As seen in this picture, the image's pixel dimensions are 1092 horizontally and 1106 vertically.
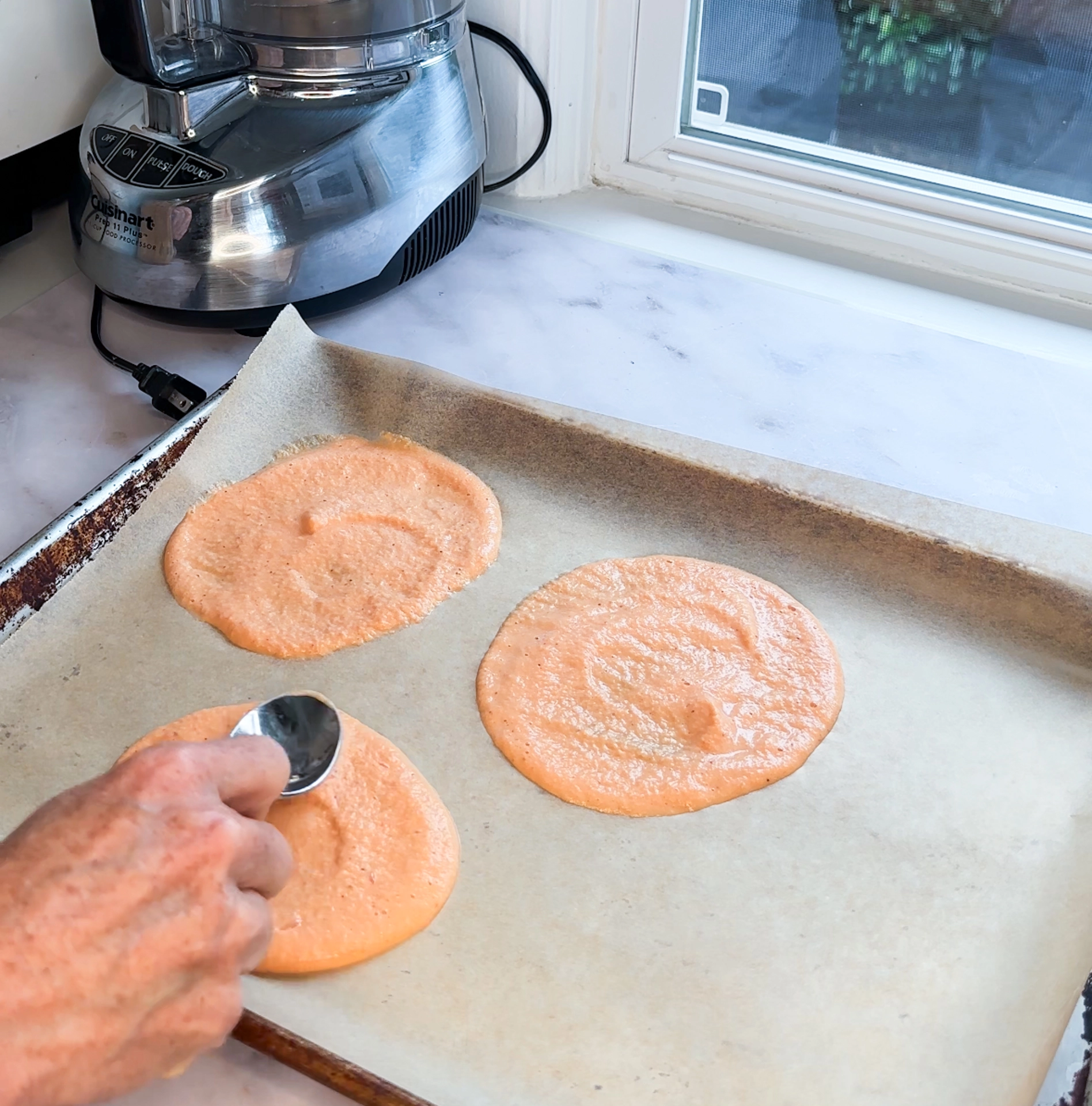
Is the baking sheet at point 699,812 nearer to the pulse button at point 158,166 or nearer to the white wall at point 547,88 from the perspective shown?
the pulse button at point 158,166

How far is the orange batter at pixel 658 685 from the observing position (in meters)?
0.81

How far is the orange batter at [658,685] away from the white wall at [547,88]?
2.21ft

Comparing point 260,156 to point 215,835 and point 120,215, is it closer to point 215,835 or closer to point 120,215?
point 120,215

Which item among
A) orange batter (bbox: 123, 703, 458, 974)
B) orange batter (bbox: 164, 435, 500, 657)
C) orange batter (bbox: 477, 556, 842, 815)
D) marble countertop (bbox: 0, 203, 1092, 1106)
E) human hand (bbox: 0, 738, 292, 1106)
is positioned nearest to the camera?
human hand (bbox: 0, 738, 292, 1106)

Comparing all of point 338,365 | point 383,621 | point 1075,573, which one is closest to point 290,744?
point 383,621

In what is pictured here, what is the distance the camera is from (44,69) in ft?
3.76

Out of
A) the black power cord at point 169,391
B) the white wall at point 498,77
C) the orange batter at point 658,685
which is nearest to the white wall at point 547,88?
the white wall at point 498,77

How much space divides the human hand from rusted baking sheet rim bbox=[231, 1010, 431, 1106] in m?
0.07

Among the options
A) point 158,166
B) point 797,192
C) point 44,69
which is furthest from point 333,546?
point 797,192

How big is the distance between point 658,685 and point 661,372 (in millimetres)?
400

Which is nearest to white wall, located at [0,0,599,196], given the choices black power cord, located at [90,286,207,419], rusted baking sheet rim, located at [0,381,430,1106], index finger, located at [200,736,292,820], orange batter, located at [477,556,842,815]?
black power cord, located at [90,286,207,419]

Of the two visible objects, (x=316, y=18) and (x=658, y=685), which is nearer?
(x=658, y=685)

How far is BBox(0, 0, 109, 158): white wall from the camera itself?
110cm

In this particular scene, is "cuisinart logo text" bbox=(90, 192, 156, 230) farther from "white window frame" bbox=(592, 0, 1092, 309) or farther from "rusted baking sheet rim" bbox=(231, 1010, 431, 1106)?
"rusted baking sheet rim" bbox=(231, 1010, 431, 1106)
